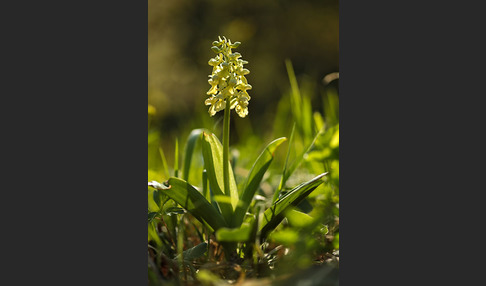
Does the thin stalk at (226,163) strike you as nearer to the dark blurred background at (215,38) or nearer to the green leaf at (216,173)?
the green leaf at (216,173)

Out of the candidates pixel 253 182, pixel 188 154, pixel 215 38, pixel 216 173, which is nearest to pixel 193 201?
pixel 216 173

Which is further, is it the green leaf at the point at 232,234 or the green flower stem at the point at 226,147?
the green flower stem at the point at 226,147

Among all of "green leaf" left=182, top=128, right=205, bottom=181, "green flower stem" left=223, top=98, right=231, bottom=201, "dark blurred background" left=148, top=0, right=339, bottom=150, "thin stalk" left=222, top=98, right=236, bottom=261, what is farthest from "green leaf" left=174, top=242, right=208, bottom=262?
"dark blurred background" left=148, top=0, right=339, bottom=150

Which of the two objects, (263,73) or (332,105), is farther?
(263,73)

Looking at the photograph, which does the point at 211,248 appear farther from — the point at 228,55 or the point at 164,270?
the point at 228,55

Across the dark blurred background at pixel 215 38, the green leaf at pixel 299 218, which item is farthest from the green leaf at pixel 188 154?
the dark blurred background at pixel 215 38

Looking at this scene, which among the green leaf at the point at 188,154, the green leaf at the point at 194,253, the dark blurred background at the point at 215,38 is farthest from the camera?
the dark blurred background at the point at 215,38

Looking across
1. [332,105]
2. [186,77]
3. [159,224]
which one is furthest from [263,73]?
[159,224]

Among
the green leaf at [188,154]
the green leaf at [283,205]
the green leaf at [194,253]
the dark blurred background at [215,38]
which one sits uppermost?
the dark blurred background at [215,38]
